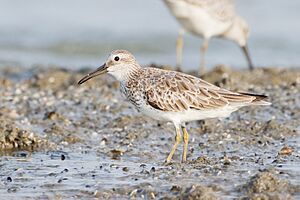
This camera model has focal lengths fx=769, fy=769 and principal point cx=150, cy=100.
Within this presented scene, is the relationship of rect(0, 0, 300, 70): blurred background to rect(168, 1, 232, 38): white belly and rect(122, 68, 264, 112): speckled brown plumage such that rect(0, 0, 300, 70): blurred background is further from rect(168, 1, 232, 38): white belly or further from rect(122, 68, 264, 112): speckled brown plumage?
rect(122, 68, 264, 112): speckled brown plumage

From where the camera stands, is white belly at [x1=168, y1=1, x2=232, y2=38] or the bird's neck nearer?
the bird's neck

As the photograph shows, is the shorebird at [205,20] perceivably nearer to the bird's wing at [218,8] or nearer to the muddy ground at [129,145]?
the bird's wing at [218,8]

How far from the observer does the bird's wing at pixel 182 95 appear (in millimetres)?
8586

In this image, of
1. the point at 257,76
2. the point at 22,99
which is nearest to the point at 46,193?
the point at 22,99

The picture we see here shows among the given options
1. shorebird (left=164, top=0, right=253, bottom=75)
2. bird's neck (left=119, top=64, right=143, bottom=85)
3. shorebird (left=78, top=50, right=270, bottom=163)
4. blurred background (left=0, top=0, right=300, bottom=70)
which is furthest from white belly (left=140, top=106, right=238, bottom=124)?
blurred background (left=0, top=0, right=300, bottom=70)

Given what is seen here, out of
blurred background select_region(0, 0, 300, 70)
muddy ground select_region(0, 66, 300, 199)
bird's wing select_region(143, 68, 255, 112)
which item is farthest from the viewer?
blurred background select_region(0, 0, 300, 70)

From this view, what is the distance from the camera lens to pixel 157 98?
8.55m

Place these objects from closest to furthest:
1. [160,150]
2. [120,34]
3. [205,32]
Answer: [160,150]
[205,32]
[120,34]

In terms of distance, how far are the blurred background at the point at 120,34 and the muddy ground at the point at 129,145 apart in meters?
4.10

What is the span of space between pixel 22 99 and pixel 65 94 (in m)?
0.71

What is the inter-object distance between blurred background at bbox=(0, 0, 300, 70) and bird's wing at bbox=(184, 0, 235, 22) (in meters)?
1.49

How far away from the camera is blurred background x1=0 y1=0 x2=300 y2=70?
691 inches

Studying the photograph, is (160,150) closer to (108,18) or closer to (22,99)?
(22,99)

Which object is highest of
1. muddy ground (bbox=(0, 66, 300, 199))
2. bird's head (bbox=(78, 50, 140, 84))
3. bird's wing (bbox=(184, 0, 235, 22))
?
bird's wing (bbox=(184, 0, 235, 22))
